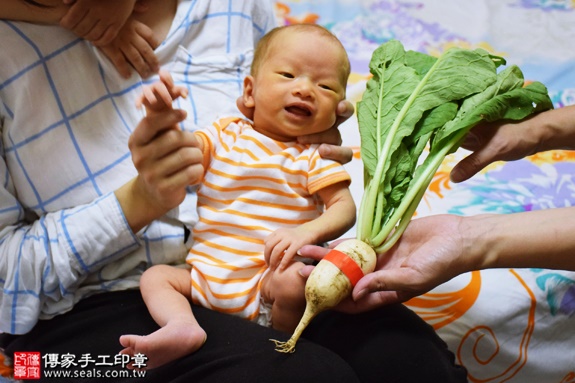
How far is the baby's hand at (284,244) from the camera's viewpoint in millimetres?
900

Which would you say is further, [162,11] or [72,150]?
[162,11]

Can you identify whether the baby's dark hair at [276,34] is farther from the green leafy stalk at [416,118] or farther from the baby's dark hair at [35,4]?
the baby's dark hair at [35,4]

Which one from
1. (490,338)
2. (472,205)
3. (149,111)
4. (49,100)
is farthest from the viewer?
(472,205)

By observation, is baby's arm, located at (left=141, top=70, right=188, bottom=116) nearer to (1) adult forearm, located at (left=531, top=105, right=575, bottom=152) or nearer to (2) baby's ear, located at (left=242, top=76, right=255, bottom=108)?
(2) baby's ear, located at (left=242, top=76, right=255, bottom=108)

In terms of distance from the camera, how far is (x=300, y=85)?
3.25 feet

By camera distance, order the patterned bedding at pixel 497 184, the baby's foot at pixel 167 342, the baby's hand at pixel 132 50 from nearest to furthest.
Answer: the baby's foot at pixel 167 342, the baby's hand at pixel 132 50, the patterned bedding at pixel 497 184

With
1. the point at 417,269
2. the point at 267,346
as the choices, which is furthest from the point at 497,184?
the point at 267,346

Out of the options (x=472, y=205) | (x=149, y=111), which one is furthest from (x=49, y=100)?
(x=472, y=205)

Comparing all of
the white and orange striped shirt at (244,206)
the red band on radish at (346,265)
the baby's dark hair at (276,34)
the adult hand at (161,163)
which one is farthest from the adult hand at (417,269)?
the baby's dark hair at (276,34)

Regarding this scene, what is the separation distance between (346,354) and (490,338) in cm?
37

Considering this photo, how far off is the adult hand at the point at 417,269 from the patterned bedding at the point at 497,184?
27 centimetres

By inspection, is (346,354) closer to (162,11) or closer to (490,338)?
(490,338)

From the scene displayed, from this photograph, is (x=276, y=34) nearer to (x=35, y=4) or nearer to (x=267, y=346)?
(x=35, y=4)

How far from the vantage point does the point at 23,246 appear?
945 mm
